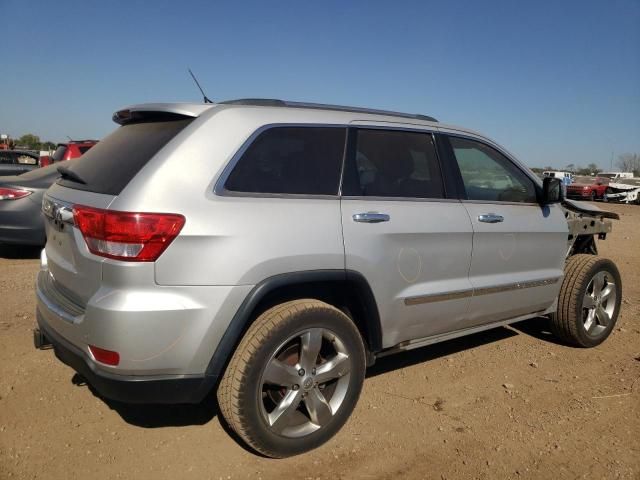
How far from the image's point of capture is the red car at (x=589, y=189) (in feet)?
94.7

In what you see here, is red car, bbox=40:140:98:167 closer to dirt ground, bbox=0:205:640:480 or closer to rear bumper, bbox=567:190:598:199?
dirt ground, bbox=0:205:640:480

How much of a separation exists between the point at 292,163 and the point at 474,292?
60.9 inches

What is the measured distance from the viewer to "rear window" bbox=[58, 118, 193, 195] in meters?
2.45

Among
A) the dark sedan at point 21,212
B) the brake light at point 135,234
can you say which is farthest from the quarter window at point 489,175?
the dark sedan at point 21,212

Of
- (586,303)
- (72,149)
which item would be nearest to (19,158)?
(72,149)

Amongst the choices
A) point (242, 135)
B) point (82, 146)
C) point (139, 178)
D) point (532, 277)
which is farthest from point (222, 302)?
point (82, 146)

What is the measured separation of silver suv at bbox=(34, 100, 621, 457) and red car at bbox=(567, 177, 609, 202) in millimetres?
28704

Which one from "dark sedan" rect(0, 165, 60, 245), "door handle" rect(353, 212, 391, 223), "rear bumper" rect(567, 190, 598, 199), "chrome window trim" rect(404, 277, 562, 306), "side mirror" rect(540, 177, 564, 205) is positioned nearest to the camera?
"door handle" rect(353, 212, 391, 223)

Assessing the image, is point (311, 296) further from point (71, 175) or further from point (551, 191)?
point (551, 191)

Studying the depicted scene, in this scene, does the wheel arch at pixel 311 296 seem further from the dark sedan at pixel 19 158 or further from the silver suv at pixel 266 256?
the dark sedan at pixel 19 158

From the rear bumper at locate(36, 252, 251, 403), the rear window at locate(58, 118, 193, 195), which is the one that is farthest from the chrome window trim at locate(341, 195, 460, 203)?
the rear window at locate(58, 118, 193, 195)

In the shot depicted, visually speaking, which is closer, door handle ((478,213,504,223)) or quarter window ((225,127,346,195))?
quarter window ((225,127,346,195))

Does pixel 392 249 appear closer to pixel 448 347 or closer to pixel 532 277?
pixel 532 277

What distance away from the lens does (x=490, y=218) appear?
3516mm
